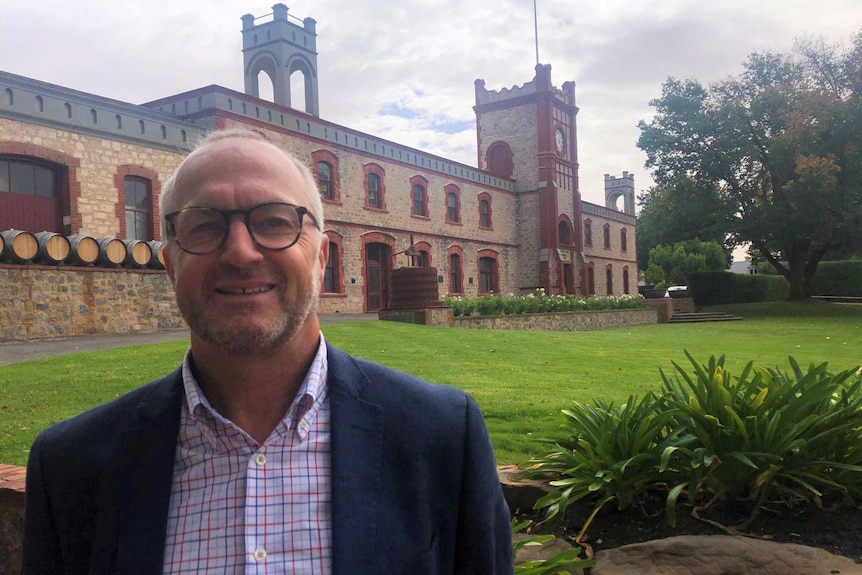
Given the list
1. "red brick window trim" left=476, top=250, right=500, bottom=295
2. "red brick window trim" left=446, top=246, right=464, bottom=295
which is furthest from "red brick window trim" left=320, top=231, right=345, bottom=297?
"red brick window trim" left=476, top=250, right=500, bottom=295

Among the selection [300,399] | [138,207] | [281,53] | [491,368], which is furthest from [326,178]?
[300,399]

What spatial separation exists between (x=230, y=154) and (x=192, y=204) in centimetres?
15

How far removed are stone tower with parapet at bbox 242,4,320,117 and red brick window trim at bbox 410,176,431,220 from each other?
15.3ft

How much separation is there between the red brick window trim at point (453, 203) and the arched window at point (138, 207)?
14208 mm

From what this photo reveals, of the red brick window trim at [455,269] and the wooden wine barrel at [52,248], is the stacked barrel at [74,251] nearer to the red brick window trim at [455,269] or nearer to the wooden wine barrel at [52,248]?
the wooden wine barrel at [52,248]

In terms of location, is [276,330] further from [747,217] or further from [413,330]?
[747,217]

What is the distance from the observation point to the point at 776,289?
35.4 metres

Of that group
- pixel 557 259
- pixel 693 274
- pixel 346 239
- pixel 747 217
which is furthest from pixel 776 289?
pixel 346 239

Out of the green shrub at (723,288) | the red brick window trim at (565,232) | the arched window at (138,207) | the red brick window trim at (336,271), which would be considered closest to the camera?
the arched window at (138,207)

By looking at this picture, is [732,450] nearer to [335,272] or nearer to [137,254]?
[137,254]

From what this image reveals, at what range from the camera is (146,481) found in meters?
1.50

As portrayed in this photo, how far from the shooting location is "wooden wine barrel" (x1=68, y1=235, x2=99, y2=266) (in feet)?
43.3

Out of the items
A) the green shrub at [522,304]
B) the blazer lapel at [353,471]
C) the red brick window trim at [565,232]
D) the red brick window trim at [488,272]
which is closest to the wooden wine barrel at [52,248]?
the green shrub at [522,304]

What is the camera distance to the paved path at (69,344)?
1015 cm
